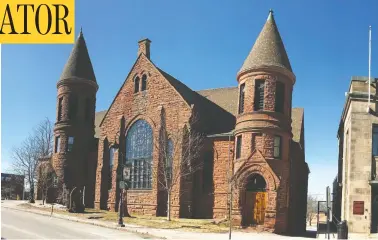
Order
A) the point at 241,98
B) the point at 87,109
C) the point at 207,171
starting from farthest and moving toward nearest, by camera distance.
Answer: the point at 87,109
the point at 207,171
the point at 241,98

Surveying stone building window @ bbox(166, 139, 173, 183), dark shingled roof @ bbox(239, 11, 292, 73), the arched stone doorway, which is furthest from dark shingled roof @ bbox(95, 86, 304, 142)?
the arched stone doorway

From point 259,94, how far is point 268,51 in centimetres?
332

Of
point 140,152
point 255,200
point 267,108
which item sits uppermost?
point 267,108

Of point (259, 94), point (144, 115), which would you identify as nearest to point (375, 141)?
point (259, 94)

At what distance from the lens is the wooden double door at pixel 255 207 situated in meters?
30.4

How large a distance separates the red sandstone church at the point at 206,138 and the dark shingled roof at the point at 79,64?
12cm

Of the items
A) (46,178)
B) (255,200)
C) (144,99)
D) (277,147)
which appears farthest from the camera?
(46,178)

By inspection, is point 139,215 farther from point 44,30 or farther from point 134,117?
point 44,30

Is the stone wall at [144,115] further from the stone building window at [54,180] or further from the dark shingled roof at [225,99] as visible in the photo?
the stone building window at [54,180]

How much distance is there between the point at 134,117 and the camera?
40.7 meters

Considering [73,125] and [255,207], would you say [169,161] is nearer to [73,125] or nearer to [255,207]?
[255,207]

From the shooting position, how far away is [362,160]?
2647 centimetres

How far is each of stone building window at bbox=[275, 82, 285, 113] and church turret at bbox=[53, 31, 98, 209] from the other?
24317 mm

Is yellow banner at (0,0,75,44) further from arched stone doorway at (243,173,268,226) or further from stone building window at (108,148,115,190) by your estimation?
stone building window at (108,148,115,190)
